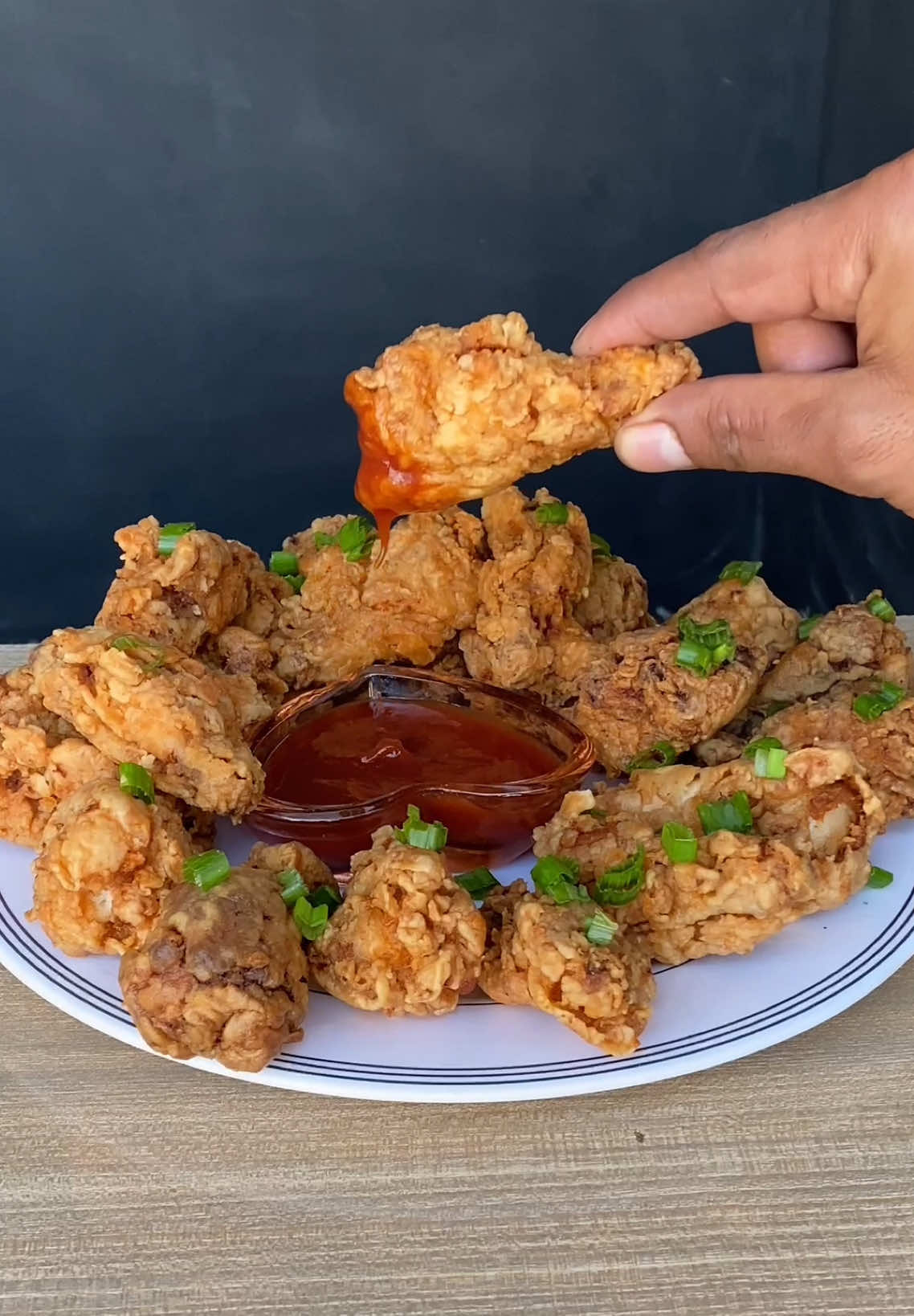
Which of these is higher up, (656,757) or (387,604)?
(387,604)

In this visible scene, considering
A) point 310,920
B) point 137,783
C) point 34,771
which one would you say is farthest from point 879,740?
point 34,771

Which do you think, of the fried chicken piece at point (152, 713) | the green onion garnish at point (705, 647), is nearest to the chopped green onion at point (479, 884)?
the fried chicken piece at point (152, 713)

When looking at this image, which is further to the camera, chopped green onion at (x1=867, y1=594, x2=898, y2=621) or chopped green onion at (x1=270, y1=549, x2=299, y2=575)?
chopped green onion at (x1=270, y1=549, x2=299, y2=575)

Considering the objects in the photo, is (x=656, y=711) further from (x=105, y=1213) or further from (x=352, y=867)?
(x=105, y=1213)

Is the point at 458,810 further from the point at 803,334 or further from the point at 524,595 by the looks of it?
the point at 803,334

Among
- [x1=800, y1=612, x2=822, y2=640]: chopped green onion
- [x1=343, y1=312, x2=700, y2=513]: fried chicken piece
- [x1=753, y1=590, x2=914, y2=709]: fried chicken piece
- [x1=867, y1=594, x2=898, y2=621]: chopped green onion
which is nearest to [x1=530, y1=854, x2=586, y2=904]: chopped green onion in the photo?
[x1=343, y1=312, x2=700, y2=513]: fried chicken piece

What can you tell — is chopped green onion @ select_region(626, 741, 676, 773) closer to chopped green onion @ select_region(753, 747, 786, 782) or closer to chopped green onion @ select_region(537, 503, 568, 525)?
chopped green onion @ select_region(753, 747, 786, 782)
